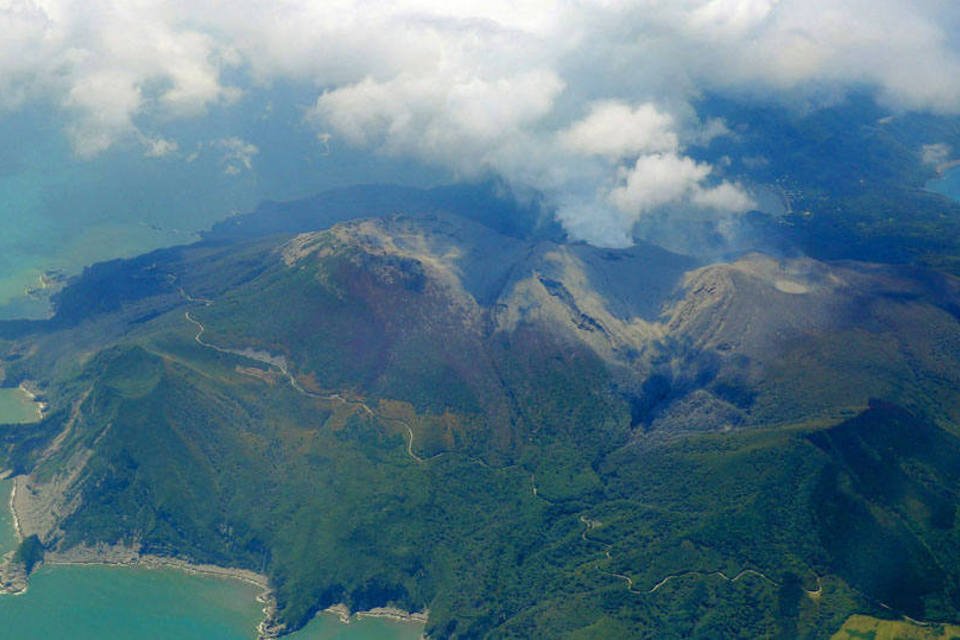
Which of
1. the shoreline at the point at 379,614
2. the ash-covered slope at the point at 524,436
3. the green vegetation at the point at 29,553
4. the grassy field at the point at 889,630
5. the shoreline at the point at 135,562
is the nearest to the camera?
the grassy field at the point at 889,630

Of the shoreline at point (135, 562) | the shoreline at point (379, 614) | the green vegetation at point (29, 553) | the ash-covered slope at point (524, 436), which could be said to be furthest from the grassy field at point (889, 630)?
the green vegetation at point (29, 553)

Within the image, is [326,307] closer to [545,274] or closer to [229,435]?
[229,435]

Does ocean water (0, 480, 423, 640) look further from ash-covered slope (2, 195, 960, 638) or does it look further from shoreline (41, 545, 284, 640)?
ash-covered slope (2, 195, 960, 638)

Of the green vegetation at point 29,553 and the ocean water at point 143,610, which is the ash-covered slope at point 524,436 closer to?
the green vegetation at point 29,553

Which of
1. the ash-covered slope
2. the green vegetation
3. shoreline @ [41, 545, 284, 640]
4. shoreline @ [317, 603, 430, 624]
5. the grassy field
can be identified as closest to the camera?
the grassy field

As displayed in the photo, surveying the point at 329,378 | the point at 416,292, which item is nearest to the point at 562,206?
the point at 416,292

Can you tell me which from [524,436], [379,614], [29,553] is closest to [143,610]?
[29,553]

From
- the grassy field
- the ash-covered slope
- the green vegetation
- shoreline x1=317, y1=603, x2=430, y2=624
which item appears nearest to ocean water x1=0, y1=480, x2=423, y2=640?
shoreline x1=317, y1=603, x2=430, y2=624

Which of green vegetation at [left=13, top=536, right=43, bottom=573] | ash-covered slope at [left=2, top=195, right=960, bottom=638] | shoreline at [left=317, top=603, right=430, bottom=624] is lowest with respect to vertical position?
green vegetation at [left=13, top=536, right=43, bottom=573]
